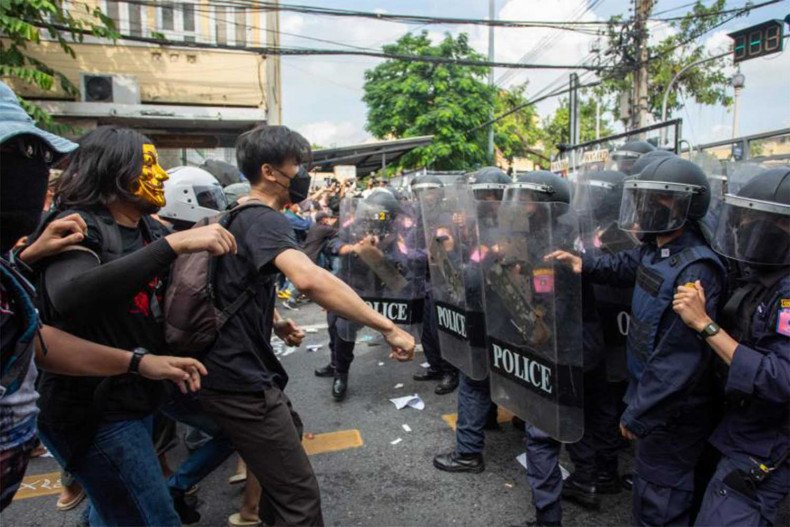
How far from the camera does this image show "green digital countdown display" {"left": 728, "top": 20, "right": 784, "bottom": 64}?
9430mm

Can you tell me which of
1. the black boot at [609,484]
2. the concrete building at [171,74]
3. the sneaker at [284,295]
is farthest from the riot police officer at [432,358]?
the concrete building at [171,74]

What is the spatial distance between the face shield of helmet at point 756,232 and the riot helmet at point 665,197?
0.70 feet

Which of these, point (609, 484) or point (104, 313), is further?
point (609, 484)

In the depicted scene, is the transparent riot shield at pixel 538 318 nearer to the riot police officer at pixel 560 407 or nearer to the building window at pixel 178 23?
the riot police officer at pixel 560 407

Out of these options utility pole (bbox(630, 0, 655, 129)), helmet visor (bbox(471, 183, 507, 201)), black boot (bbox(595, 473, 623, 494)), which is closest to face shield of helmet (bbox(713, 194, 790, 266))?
helmet visor (bbox(471, 183, 507, 201))

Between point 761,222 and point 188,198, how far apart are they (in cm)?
265

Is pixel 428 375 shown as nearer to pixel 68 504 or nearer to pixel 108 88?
pixel 68 504

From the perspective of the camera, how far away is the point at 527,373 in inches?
97.5

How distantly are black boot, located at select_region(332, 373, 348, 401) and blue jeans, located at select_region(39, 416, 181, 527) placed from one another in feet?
8.95

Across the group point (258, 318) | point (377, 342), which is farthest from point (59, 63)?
point (258, 318)

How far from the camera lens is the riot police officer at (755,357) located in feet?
5.95

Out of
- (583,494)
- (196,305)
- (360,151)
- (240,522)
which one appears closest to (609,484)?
(583,494)

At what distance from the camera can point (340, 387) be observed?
4.55m

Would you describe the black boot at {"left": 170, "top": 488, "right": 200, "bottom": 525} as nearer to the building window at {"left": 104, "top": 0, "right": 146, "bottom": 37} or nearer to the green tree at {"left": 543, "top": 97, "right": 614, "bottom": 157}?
the building window at {"left": 104, "top": 0, "right": 146, "bottom": 37}
